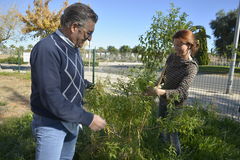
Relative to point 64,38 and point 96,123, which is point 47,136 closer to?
point 96,123

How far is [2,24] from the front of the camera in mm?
15680

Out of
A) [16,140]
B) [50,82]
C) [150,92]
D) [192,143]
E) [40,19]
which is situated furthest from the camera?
[40,19]

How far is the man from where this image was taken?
1268mm

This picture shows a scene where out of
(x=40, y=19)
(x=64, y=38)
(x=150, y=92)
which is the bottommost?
(x=150, y=92)

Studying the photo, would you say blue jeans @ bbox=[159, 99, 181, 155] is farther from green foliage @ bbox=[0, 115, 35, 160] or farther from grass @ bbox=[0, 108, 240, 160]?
green foliage @ bbox=[0, 115, 35, 160]

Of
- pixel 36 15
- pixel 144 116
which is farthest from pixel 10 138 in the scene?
pixel 36 15

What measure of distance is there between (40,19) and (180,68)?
14827mm

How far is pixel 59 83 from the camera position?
4.33ft

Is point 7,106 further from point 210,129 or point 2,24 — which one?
point 2,24

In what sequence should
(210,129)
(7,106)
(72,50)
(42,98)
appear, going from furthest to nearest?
1. (7,106)
2. (210,129)
3. (72,50)
4. (42,98)

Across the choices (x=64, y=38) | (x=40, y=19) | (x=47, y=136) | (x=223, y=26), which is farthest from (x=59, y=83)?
(x=223, y=26)

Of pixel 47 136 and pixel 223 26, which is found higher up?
pixel 223 26

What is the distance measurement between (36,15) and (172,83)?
15.1m

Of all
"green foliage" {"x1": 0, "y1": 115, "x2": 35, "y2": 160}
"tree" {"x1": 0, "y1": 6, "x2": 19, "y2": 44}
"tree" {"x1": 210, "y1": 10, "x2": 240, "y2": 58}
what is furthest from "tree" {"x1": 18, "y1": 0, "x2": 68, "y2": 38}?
"tree" {"x1": 210, "y1": 10, "x2": 240, "y2": 58}
